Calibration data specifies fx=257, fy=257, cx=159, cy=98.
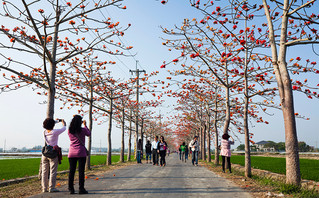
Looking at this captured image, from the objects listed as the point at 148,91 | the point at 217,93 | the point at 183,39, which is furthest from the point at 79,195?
the point at 217,93

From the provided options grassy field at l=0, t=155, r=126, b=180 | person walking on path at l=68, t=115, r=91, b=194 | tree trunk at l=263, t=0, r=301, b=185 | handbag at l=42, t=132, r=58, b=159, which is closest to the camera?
person walking on path at l=68, t=115, r=91, b=194

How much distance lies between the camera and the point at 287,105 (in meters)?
6.71

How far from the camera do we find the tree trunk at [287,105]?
6.45 metres

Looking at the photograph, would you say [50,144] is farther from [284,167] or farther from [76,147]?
[284,167]

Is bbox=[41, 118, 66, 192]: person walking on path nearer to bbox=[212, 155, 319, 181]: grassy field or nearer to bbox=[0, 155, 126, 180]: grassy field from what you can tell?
bbox=[0, 155, 126, 180]: grassy field

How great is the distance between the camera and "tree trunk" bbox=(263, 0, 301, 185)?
6445 millimetres

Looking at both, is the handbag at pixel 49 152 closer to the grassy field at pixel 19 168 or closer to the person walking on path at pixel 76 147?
the person walking on path at pixel 76 147

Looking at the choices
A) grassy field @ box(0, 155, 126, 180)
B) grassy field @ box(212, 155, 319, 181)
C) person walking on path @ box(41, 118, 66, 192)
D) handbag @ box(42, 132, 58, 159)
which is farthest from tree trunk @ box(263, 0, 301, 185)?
grassy field @ box(0, 155, 126, 180)

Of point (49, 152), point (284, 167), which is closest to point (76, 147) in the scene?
point (49, 152)

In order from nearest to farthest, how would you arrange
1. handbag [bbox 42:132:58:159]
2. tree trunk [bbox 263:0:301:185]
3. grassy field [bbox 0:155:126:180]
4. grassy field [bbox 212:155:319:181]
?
handbag [bbox 42:132:58:159], tree trunk [bbox 263:0:301:185], grassy field [bbox 212:155:319:181], grassy field [bbox 0:155:126:180]

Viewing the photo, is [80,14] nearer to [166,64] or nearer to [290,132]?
[166,64]

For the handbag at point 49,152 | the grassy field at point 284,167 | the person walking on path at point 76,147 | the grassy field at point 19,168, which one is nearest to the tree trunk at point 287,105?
the grassy field at point 284,167

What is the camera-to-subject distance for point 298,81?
10.4m

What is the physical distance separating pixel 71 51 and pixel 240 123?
47.1ft
